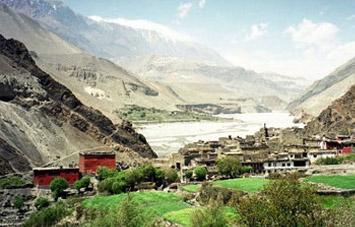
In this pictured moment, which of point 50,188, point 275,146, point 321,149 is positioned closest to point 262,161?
point 321,149

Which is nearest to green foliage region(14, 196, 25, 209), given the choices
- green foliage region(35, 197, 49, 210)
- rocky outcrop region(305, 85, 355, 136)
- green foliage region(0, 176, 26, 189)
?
green foliage region(35, 197, 49, 210)

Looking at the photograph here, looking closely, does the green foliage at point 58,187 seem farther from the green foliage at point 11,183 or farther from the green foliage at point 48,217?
the green foliage at point 48,217

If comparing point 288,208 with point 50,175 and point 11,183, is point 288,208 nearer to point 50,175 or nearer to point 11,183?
point 50,175

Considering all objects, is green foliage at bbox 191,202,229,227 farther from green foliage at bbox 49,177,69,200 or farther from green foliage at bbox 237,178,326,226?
green foliage at bbox 49,177,69,200

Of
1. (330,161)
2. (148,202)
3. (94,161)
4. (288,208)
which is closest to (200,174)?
(148,202)

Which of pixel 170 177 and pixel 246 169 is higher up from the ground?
pixel 246 169

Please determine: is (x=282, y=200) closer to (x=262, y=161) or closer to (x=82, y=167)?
(x=262, y=161)
